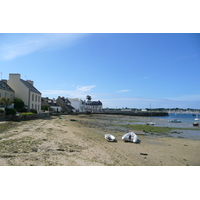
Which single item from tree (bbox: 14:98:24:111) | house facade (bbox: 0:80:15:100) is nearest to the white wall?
house facade (bbox: 0:80:15:100)

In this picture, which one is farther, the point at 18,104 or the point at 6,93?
the point at 18,104

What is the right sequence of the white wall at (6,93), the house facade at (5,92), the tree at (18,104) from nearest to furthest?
the white wall at (6,93) < the house facade at (5,92) < the tree at (18,104)

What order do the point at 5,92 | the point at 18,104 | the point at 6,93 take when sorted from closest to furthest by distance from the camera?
the point at 5,92, the point at 6,93, the point at 18,104

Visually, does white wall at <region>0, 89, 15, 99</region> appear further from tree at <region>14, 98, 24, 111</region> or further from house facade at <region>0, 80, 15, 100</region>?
tree at <region>14, 98, 24, 111</region>

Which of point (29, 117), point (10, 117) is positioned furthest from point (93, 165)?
point (29, 117)

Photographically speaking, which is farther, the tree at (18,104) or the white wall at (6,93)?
the tree at (18,104)

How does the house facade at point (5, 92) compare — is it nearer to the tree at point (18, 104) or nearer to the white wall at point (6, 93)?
the white wall at point (6, 93)

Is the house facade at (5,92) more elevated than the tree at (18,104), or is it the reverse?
the house facade at (5,92)

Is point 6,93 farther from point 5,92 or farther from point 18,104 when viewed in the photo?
point 18,104

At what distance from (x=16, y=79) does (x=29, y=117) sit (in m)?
11.9

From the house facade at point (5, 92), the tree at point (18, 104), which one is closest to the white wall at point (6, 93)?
the house facade at point (5, 92)

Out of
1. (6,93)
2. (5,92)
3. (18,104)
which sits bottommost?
(18,104)

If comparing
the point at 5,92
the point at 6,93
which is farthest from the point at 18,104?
the point at 5,92

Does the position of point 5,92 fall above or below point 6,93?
above
